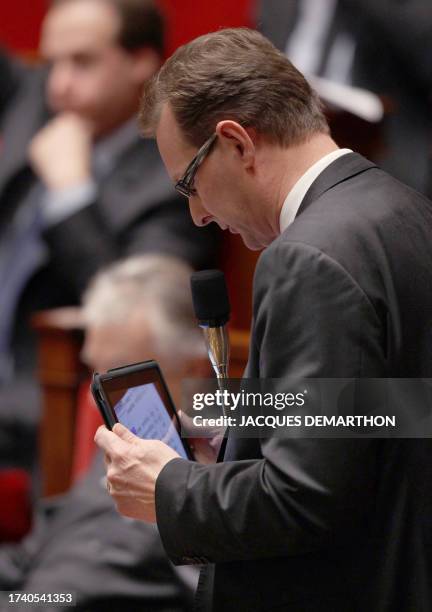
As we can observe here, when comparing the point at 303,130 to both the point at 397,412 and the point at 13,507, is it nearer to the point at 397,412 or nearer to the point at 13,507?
the point at 397,412

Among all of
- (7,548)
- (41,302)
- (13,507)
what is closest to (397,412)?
(7,548)

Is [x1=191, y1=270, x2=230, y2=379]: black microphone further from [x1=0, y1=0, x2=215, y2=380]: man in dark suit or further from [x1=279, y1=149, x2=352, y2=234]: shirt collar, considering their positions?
[x1=0, y1=0, x2=215, y2=380]: man in dark suit

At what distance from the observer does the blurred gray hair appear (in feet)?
4.98

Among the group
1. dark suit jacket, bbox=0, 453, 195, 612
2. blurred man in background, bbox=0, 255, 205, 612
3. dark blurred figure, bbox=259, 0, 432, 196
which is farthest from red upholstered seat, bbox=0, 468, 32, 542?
dark blurred figure, bbox=259, 0, 432, 196

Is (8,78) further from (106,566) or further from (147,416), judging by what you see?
(147,416)

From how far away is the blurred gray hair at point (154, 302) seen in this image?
1.52m

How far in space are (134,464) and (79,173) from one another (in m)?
1.32

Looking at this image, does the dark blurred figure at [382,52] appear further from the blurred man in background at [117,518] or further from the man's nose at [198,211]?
the man's nose at [198,211]

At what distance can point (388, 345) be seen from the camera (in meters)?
0.72

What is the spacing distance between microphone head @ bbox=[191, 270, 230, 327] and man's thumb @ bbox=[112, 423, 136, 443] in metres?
0.11

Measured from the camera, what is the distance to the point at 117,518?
4.55 feet

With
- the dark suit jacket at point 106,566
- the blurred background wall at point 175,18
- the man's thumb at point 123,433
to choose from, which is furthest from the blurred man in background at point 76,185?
the man's thumb at point 123,433

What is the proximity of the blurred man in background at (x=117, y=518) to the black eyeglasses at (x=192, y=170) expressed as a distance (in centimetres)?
60

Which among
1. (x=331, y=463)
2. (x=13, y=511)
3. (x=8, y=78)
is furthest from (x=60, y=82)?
(x=331, y=463)
